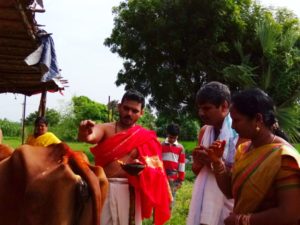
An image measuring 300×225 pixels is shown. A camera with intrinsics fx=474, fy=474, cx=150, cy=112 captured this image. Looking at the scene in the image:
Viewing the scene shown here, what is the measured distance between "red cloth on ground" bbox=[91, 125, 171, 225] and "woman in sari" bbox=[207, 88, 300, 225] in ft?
5.38

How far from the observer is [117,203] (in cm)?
403

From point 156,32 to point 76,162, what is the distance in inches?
631

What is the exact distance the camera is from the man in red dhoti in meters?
4.04

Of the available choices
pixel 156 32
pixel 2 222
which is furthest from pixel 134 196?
pixel 156 32

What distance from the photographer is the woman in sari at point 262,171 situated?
86.3 inches

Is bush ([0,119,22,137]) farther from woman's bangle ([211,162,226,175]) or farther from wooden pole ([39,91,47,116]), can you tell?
woman's bangle ([211,162,226,175])

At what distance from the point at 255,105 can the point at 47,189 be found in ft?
3.65

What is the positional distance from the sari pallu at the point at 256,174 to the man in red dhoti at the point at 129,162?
1.60 m

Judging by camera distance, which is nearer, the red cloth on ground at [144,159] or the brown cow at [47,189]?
the brown cow at [47,189]

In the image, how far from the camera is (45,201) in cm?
190

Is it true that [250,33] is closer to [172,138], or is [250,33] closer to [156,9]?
[156,9]

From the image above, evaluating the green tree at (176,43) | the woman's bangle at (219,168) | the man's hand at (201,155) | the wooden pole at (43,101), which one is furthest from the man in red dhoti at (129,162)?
the green tree at (176,43)

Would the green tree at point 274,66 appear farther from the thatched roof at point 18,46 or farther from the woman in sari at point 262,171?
the woman in sari at point 262,171

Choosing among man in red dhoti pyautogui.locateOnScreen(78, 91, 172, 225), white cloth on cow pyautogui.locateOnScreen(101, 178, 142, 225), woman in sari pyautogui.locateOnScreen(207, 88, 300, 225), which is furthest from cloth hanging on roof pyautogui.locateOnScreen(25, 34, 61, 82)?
woman in sari pyautogui.locateOnScreen(207, 88, 300, 225)
